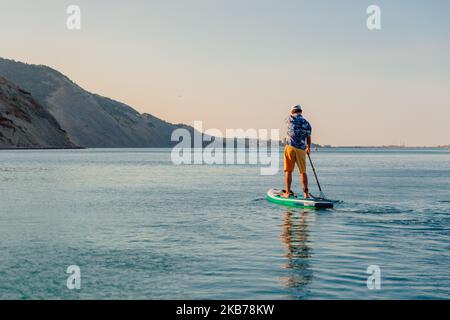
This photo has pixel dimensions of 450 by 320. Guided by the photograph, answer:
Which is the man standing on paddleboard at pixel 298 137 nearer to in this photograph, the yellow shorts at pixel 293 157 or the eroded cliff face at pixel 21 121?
the yellow shorts at pixel 293 157

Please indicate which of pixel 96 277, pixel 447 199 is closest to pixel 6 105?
pixel 447 199

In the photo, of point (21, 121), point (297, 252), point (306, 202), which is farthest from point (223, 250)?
point (21, 121)

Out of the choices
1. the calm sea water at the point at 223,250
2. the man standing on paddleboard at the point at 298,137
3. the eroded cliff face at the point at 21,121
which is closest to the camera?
the calm sea water at the point at 223,250

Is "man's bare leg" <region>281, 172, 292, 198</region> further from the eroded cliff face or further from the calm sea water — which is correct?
the eroded cliff face

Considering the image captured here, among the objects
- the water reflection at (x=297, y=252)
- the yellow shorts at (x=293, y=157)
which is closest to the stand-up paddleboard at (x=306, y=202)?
the water reflection at (x=297, y=252)

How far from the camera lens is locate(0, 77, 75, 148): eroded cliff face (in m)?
174

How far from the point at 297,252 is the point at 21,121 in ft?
588

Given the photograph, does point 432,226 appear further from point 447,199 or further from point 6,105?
point 6,105

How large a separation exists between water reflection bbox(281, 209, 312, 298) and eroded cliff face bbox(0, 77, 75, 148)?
16430cm

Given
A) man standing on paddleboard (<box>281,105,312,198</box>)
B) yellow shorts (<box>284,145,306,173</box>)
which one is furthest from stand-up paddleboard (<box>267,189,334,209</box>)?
yellow shorts (<box>284,145,306,173</box>)

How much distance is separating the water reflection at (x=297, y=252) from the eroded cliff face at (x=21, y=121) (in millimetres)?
164302

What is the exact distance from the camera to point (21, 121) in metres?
182

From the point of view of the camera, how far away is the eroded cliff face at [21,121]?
174 meters
